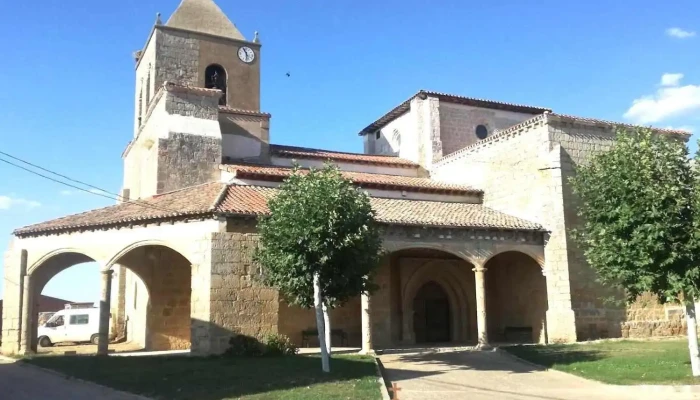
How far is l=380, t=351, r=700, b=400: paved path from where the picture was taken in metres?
11.3

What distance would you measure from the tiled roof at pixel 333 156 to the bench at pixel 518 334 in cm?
837

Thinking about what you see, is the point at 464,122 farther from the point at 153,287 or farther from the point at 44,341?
the point at 44,341

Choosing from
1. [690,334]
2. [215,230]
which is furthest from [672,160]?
[215,230]

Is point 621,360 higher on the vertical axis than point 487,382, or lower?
higher

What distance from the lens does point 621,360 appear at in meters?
14.8

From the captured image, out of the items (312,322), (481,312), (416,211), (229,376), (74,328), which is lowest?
(229,376)

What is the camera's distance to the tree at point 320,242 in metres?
13.3

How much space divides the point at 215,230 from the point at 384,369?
580 centimetres

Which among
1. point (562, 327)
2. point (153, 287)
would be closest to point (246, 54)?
point (153, 287)

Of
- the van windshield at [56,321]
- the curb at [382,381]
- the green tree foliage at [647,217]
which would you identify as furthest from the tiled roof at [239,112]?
the green tree foliage at [647,217]

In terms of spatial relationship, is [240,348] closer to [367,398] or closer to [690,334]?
[367,398]

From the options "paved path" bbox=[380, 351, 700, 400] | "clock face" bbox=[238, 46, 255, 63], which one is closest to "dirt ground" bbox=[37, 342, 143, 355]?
"paved path" bbox=[380, 351, 700, 400]

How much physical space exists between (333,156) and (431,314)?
7.48m

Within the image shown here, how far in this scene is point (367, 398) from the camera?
10.3m
